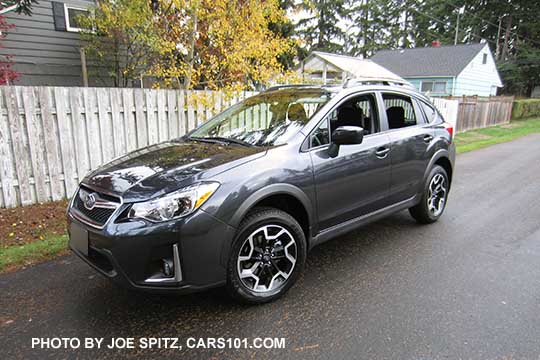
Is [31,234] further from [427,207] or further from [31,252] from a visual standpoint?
[427,207]

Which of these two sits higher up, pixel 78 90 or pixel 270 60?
pixel 270 60

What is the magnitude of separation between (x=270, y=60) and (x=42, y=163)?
422 centimetres

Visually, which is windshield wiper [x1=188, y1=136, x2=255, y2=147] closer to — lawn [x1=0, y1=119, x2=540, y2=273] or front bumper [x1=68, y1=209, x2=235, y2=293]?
front bumper [x1=68, y1=209, x2=235, y2=293]

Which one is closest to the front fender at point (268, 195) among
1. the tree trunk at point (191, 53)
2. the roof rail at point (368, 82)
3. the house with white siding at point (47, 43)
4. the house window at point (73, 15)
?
the roof rail at point (368, 82)

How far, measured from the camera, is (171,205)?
241 centimetres

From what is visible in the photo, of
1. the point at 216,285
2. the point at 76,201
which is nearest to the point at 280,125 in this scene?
the point at 216,285

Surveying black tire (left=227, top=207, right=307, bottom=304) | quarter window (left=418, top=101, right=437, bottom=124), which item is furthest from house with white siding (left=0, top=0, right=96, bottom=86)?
black tire (left=227, top=207, right=307, bottom=304)

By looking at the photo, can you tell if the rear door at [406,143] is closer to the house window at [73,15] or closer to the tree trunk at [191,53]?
the tree trunk at [191,53]

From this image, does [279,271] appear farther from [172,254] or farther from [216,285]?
[172,254]

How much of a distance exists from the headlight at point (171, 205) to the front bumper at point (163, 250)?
0.05 meters

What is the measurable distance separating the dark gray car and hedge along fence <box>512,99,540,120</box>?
22202mm

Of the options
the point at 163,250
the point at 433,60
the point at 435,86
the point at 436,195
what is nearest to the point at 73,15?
the point at 163,250

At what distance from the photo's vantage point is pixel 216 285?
2.57 meters

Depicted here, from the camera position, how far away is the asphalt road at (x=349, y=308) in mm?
2385
